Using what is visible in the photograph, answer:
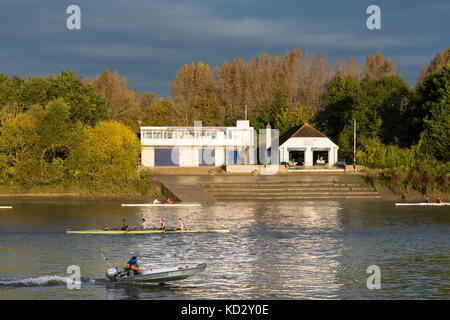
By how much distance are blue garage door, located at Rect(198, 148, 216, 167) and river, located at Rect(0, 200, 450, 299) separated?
89.8ft

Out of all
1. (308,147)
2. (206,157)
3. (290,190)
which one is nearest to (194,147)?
(206,157)

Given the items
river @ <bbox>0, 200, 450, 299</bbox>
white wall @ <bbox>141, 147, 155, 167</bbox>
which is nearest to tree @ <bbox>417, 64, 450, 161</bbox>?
river @ <bbox>0, 200, 450, 299</bbox>

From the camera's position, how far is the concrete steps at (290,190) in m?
63.6

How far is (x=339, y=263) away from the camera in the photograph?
32.8 m

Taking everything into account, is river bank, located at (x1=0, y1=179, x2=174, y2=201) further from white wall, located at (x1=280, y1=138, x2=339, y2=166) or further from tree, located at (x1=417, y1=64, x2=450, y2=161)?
tree, located at (x1=417, y1=64, x2=450, y2=161)

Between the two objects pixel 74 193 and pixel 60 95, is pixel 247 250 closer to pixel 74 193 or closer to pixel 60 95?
pixel 74 193

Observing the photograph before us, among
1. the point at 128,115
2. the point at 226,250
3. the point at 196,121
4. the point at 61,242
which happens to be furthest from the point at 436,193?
the point at 128,115

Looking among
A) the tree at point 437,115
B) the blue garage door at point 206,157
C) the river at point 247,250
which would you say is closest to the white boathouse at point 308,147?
the blue garage door at point 206,157

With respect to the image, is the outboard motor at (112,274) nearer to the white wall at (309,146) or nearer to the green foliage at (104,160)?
the green foliage at (104,160)

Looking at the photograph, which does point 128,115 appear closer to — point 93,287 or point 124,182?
point 124,182

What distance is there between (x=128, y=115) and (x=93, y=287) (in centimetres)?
10100

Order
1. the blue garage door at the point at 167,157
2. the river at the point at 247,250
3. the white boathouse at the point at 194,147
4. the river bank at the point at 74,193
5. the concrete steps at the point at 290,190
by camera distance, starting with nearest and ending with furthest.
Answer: the river at the point at 247,250, the concrete steps at the point at 290,190, the river bank at the point at 74,193, the white boathouse at the point at 194,147, the blue garage door at the point at 167,157

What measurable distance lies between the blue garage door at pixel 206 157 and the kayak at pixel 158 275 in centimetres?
5813

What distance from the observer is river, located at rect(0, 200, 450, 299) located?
2692 centimetres
